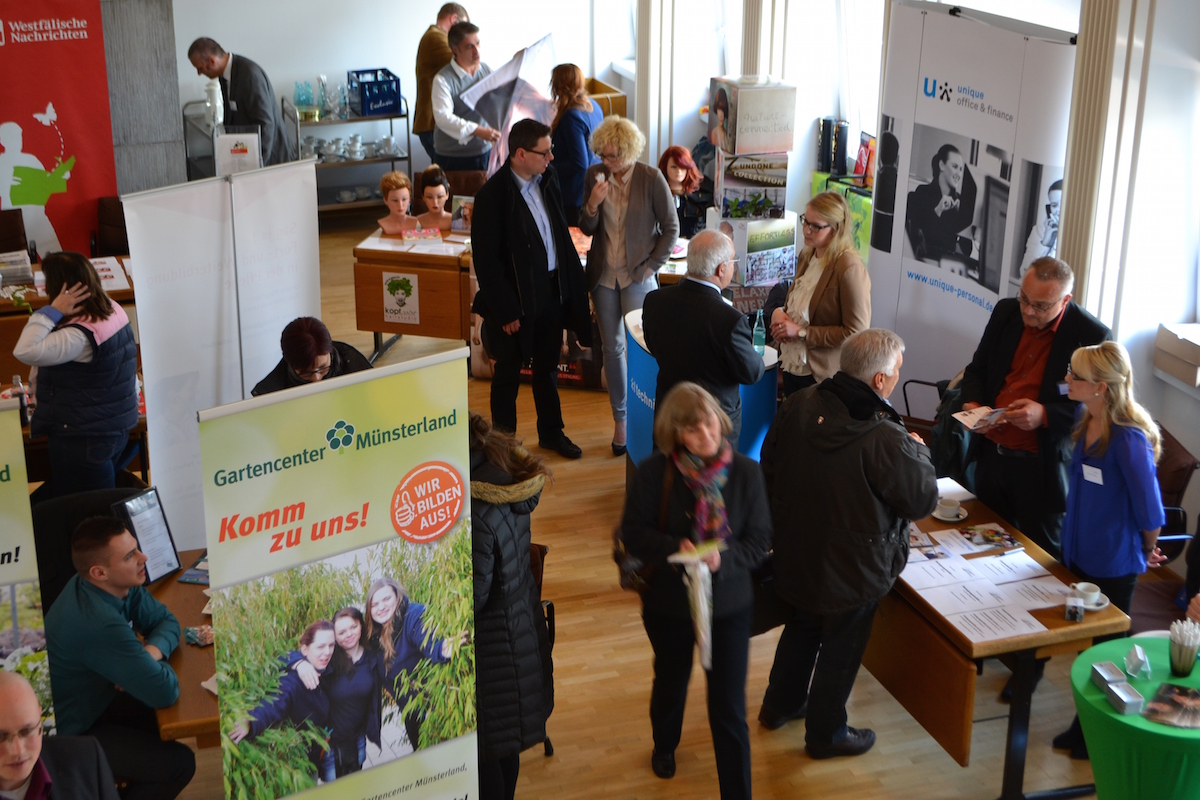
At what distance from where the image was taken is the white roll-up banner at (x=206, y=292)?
4.25m

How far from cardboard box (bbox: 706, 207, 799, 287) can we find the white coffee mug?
235 cm

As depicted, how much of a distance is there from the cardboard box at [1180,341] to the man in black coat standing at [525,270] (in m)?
2.72

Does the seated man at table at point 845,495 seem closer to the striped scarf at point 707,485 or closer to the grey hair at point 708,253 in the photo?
the striped scarf at point 707,485

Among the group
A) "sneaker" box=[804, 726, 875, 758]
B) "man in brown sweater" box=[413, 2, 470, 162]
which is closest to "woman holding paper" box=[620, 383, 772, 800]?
"sneaker" box=[804, 726, 875, 758]

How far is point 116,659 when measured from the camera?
302cm

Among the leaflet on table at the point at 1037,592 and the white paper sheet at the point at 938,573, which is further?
the white paper sheet at the point at 938,573

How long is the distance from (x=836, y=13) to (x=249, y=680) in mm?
6865

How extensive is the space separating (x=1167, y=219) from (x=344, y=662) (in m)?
3.87

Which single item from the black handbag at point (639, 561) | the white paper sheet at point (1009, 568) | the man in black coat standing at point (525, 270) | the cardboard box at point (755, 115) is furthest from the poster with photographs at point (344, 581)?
the cardboard box at point (755, 115)

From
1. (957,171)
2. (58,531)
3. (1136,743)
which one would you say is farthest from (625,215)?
(1136,743)

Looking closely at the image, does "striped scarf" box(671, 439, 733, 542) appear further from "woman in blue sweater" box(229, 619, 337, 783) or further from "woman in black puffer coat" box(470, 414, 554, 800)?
"woman in blue sweater" box(229, 619, 337, 783)

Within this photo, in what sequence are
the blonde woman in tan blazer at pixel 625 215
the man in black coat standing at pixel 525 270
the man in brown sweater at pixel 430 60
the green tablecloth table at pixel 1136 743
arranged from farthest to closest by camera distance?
1. the man in brown sweater at pixel 430 60
2. the blonde woman in tan blazer at pixel 625 215
3. the man in black coat standing at pixel 525 270
4. the green tablecloth table at pixel 1136 743

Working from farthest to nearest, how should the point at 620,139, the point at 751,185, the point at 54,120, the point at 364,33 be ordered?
the point at 364,33 → the point at 54,120 → the point at 751,185 → the point at 620,139

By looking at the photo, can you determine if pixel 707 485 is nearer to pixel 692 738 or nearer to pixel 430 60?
pixel 692 738
